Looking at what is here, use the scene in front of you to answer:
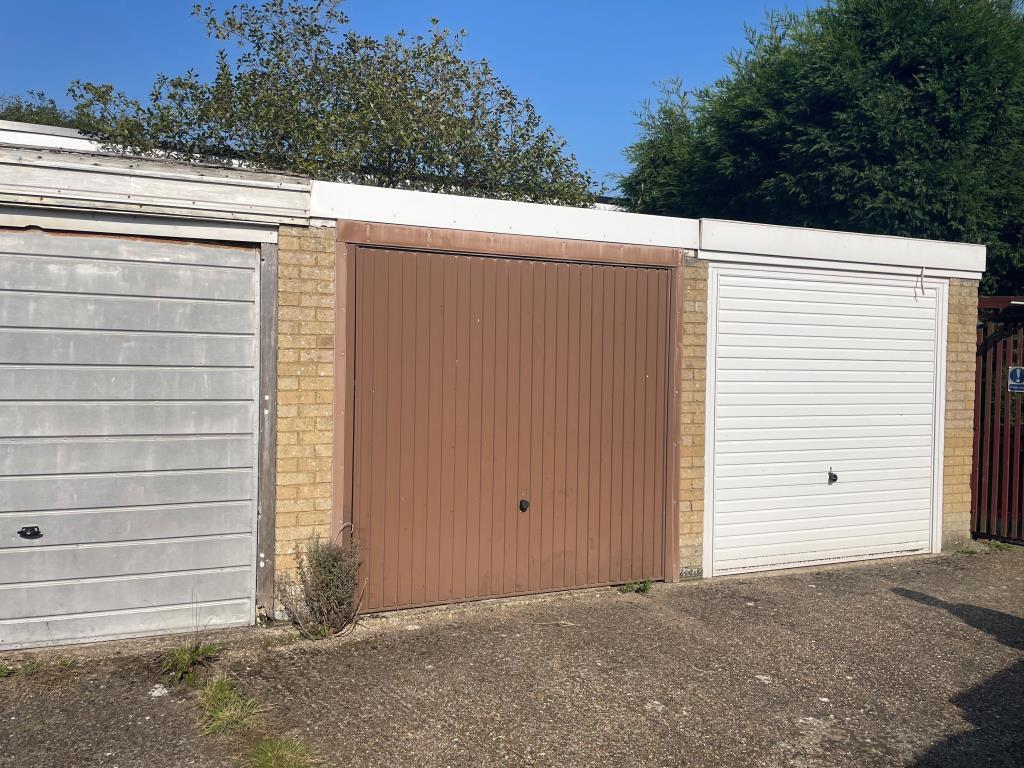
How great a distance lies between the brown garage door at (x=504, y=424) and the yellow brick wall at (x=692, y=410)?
19cm

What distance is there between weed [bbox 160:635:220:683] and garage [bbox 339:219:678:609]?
123 cm

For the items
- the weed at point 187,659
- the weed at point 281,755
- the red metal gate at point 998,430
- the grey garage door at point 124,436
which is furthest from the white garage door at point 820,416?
the weed at point 281,755

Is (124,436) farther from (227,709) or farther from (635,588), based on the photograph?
(635,588)

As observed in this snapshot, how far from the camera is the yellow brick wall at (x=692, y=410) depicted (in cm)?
737

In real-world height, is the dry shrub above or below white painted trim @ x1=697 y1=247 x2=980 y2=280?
below

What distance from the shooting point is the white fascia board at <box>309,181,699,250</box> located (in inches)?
241

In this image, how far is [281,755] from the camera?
401 centimetres

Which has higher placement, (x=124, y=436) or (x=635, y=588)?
(x=124, y=436)

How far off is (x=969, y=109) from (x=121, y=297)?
12793mm

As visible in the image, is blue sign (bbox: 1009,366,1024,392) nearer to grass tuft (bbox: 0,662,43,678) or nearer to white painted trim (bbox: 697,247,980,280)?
white painted trim (bbox: 697,247,980,280)

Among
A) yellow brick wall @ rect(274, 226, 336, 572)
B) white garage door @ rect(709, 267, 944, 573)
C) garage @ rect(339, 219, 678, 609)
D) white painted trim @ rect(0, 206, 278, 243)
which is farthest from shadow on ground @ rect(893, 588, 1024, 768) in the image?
white painted trim @ rect(0, 206, 278, 243)

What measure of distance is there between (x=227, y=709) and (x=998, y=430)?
8313 mm

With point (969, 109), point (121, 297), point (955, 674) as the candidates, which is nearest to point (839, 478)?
point (955, 674)

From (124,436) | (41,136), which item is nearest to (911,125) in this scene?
(124,436)
